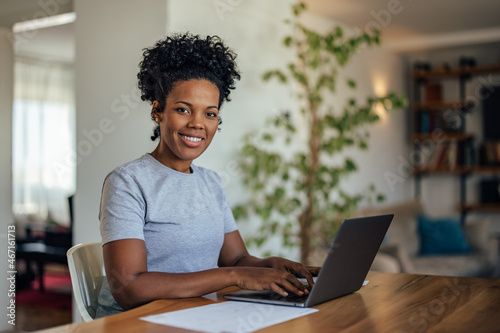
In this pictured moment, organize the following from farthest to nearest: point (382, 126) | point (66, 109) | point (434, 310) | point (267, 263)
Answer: point (66, 109) < point (382, 126) < point (267, 263) < point (434, 310)

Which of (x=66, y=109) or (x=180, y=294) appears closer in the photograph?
Result: (x=180, y=294)

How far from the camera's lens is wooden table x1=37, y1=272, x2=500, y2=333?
3.49 feet

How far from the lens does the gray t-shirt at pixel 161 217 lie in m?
1.44

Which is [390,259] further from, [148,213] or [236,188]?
[148,213]

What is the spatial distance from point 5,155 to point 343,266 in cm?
321

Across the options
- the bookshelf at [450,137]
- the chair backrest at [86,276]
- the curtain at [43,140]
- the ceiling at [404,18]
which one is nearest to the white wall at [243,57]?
the ceiling at [404,18]

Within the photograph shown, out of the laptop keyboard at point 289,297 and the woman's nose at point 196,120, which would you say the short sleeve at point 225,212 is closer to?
the woman's nose at point 196,120

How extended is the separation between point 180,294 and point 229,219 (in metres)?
0.53

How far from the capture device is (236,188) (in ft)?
11.9

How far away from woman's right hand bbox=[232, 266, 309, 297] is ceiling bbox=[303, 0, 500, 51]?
394 cm

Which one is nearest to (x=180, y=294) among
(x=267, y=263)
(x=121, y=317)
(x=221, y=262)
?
(x=121, y=317)

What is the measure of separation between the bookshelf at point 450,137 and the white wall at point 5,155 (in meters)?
4.75

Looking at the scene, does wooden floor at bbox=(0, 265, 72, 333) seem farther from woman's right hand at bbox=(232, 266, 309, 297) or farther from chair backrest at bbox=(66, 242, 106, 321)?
woman's right hand at bbox=(232, 266, 309, 297)

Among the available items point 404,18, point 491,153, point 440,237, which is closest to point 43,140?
point 404,18
